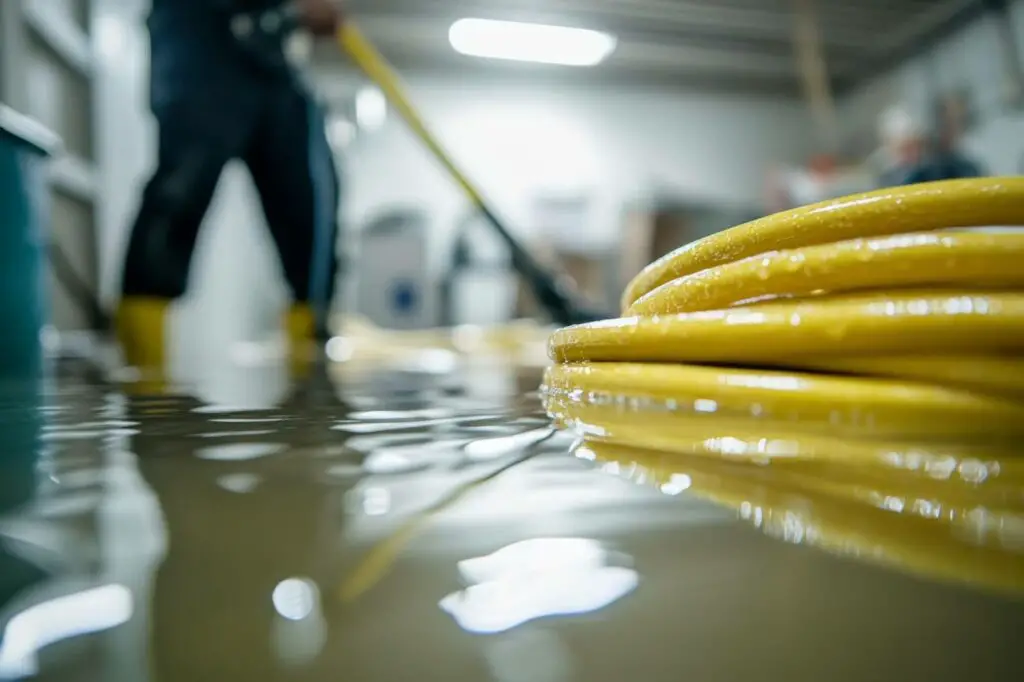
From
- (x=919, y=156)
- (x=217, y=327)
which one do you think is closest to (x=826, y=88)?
(x=919, y=156)

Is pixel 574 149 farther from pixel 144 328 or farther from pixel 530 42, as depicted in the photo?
pixel 144 328

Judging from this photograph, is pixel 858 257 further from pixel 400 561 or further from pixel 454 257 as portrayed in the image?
pixel 454 257

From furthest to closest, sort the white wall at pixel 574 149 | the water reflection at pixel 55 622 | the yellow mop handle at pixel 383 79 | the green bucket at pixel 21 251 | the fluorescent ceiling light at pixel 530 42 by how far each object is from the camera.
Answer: the white wall at pixel 574 149, the fluorescent ceiling light at pixel 530 42, the yellow mop handle at pixel 383 79, the green bucket at pixel 21 251, the water reflection at pixel 55 622

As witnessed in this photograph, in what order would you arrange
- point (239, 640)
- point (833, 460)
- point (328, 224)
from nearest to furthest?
point (239, 640)
point (833, 460)
point (328, 224)

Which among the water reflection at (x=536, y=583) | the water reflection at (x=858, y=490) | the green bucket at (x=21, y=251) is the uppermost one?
the green bucket at (x=21, y=251)

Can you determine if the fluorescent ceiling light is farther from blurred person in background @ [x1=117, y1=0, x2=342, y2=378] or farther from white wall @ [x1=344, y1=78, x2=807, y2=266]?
blurred person in background @ [x1=117, y1=0, x2=342, y2=378]

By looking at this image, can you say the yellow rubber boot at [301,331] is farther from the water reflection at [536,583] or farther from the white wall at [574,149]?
the white wall at [574,149]

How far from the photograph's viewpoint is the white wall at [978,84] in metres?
4.36

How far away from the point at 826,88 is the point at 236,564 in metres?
6.73

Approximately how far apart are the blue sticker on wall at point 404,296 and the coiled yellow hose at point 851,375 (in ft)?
13.0

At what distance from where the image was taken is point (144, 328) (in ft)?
4.52

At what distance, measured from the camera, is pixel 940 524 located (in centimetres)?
28

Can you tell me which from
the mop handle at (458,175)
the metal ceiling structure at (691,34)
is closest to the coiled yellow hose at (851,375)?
the mop handle at (458,175)

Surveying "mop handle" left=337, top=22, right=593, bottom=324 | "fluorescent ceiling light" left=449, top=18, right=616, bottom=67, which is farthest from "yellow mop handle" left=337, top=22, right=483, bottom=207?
"fluorescent ceiling light" left=449, top=18, right=616, bottom=67
